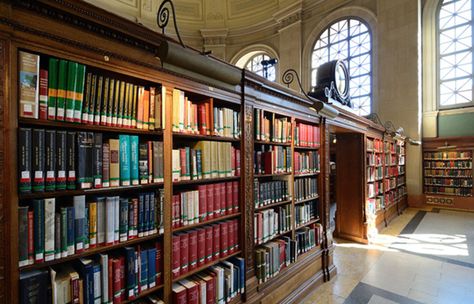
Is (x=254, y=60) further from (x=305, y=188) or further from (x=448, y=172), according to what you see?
(x=305, y=188)

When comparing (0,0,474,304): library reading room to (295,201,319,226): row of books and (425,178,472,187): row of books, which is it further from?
(425,178,472,187): row of books

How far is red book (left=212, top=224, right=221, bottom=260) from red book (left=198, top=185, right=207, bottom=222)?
0.17 metres

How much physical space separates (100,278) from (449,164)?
9.96m

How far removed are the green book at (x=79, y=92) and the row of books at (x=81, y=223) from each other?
1.39ft

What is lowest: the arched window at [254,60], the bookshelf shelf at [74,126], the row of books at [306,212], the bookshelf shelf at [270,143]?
the row of books at [306,212]

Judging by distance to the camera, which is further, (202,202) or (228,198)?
(228,198)

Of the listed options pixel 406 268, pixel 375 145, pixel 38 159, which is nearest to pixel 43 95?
pixel 38 159

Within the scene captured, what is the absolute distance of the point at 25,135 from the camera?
1117mm

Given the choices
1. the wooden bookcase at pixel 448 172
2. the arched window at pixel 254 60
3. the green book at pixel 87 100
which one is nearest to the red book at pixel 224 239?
the green book at pixel 87 100

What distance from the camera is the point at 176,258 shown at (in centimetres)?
172

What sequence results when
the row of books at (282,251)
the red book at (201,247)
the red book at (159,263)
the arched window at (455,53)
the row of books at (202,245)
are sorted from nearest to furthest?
the red book at (159,263) → the row of books at (202,245) → the red book at (201,247) → the row of books at (282,251) → the arched window at (455,53)

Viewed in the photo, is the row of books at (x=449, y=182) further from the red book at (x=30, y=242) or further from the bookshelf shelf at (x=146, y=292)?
the red book at (x=30, y=242)

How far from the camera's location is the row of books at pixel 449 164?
7.55 metres

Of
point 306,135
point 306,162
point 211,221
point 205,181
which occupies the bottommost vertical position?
point 211,221
